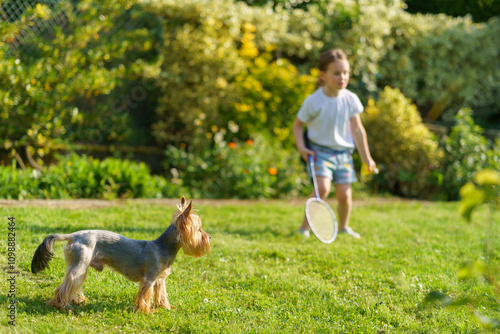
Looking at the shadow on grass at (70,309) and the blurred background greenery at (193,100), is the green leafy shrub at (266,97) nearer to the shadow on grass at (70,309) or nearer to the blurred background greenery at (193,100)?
the blurred background greenery at (193,100)

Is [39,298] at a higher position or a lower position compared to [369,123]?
lower

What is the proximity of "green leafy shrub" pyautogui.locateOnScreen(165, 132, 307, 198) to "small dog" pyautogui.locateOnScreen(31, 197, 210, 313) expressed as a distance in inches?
146

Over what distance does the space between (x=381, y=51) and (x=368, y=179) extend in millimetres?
2602

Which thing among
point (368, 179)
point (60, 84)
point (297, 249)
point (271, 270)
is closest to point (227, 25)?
point (60, 84)

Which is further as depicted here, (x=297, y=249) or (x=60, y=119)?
(x=60, y=119)

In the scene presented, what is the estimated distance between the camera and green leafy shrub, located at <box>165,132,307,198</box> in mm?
6934

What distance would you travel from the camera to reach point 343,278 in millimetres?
3668

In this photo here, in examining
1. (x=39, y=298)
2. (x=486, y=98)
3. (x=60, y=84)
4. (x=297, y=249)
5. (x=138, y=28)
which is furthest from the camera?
(x=486, y=98)

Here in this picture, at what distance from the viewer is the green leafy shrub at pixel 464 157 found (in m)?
7.76

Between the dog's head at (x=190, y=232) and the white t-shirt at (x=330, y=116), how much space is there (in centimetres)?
245

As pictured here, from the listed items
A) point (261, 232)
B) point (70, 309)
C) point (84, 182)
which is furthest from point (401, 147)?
point (70, 309)

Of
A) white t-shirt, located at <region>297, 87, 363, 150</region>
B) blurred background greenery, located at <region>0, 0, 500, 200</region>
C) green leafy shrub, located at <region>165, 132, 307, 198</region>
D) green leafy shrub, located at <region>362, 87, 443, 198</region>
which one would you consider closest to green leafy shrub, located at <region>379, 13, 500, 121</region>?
blurred background greenery, located at <region>0, 0, 500, 200</region>

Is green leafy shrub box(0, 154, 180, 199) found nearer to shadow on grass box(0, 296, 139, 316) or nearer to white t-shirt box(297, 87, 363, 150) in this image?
white t-shirt box(297, 87, 363, 150)

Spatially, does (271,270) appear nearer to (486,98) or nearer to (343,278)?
(343,278)
